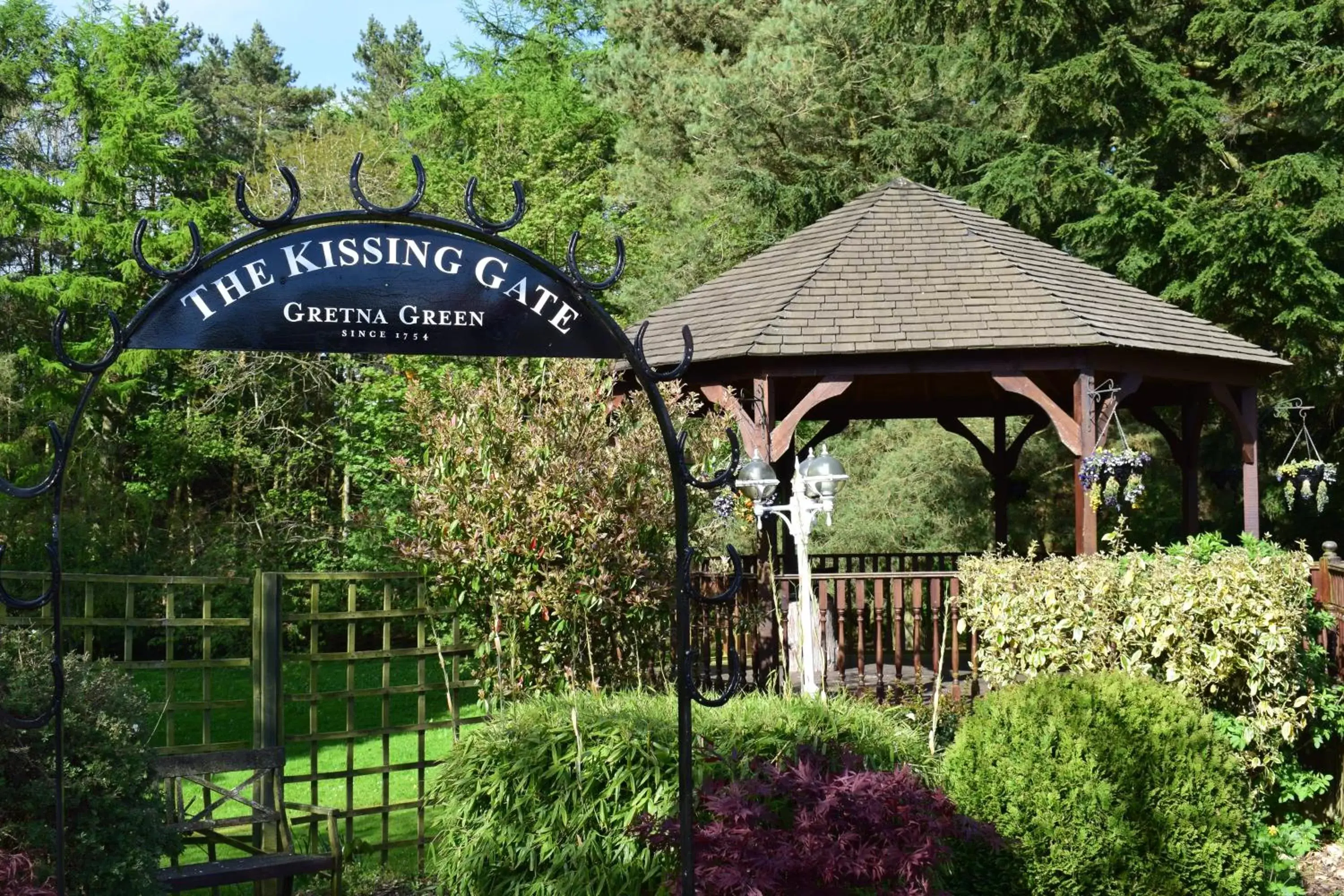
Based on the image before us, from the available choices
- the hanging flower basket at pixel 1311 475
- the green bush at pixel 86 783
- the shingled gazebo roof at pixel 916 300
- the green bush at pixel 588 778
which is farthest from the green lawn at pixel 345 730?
the hanging flower basket at pixel 1311 475

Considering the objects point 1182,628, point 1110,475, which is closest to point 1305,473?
point 1110,475

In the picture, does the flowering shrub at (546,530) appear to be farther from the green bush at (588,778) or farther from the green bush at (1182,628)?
→ the green bush at (1182,628)

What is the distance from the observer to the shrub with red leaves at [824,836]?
Answer: 4020mm

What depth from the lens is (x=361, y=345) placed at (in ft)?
12.6

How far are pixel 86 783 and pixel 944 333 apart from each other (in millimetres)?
6774

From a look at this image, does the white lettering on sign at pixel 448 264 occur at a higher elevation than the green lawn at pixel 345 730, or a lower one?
higher

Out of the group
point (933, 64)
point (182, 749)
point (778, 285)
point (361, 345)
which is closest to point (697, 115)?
point (933, 64)

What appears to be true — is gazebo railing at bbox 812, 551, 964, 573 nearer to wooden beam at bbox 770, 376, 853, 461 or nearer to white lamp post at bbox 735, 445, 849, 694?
wooden beam at bbox 770, 376, 853, 461

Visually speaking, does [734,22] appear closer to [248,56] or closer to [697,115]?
[697,115]

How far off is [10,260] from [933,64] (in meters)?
14.5

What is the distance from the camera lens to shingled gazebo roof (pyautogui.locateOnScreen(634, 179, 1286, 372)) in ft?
30.7

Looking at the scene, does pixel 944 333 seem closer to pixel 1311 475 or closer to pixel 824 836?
pixel 1311 475

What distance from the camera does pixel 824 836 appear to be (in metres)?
4.12

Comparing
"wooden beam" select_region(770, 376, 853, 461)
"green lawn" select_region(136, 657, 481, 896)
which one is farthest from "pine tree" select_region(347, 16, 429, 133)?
"wooden beam" select_region(770, 376, 853, 461)
